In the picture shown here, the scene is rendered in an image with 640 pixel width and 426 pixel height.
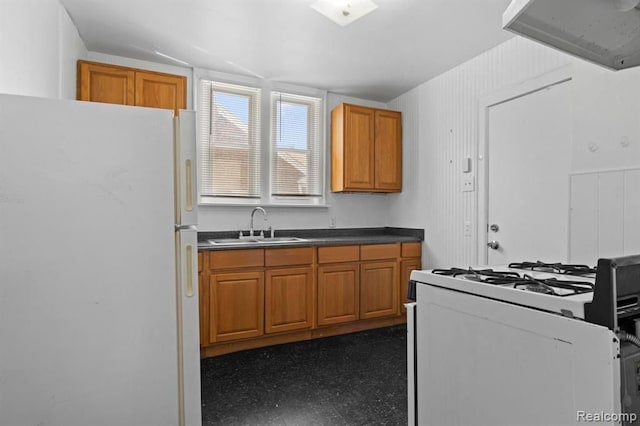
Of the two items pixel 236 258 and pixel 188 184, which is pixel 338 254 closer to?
pixel 236 258

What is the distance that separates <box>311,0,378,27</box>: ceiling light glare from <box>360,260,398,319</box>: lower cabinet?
2.11m

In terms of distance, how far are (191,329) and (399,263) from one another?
2.53 meters


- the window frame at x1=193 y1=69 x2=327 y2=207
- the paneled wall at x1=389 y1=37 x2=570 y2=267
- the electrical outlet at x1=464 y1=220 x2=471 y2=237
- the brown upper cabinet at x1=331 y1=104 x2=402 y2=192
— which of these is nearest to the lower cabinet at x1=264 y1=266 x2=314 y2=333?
the window frame at x1=193 y1=69 x2=327 y2=207

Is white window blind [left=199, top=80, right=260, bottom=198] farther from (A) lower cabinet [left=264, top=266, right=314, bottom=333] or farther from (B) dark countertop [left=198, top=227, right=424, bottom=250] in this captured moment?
(A) lower cabinet [left=264, top=266, right=314, bottom=333]

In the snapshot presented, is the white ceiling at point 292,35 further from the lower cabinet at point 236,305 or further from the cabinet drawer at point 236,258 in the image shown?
the lower cabinet at point 236,305

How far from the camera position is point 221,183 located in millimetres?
3441

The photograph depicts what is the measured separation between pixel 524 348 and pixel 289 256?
2253 millimetres

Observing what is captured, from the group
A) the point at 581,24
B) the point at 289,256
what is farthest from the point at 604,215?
the point at 289,256

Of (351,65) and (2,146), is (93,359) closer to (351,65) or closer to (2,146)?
(2,146)

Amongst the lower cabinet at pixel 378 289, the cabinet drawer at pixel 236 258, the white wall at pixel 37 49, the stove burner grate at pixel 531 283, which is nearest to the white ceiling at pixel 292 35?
the white wall at pixel 37 49

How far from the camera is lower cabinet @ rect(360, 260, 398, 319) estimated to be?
3.41 meters

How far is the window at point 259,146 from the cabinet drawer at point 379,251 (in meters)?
0.83

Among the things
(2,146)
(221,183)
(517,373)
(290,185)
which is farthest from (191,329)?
(290,185)

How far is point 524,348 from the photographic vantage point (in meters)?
1.00
